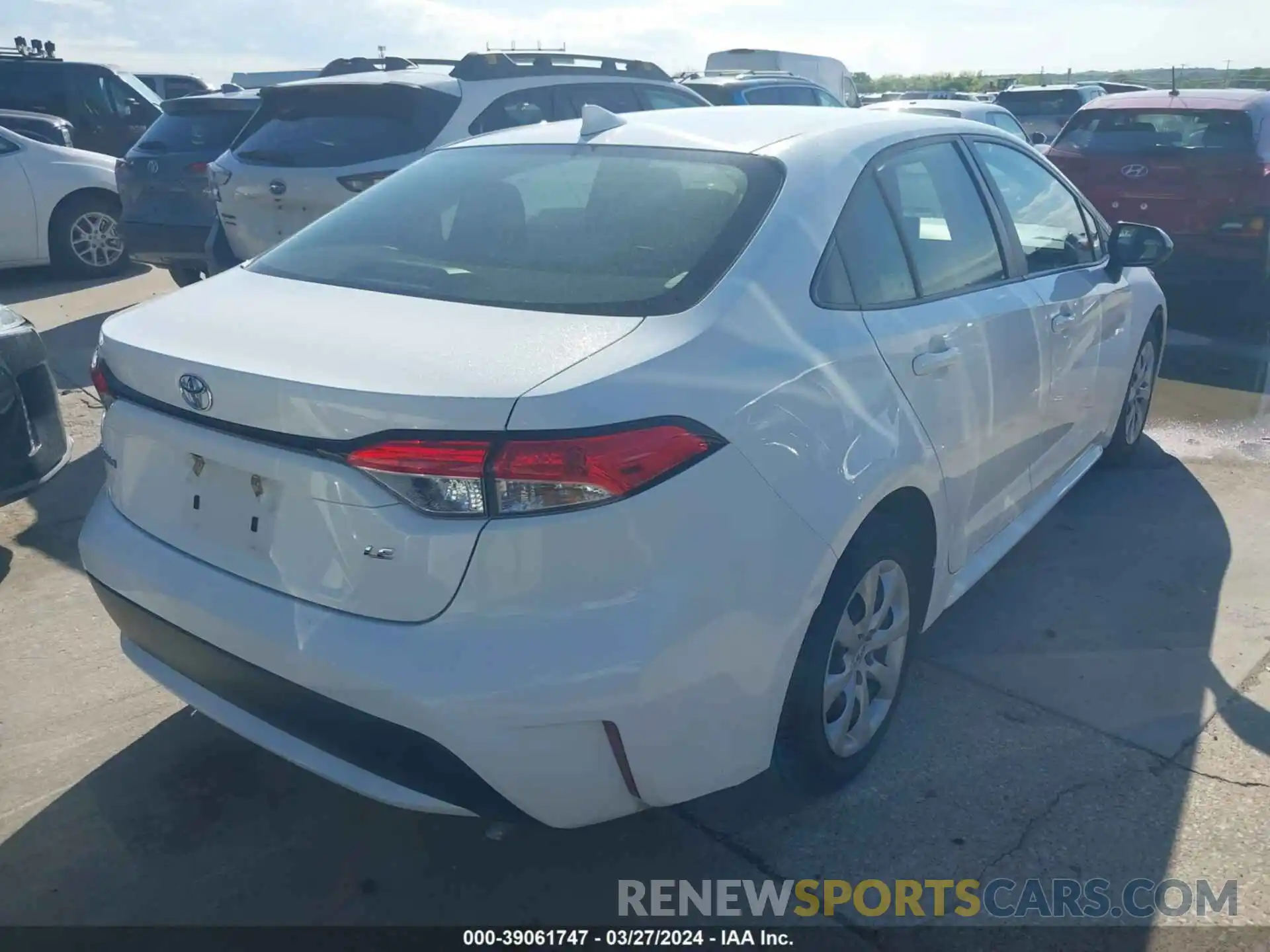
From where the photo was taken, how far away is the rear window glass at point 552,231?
2516 millimetres

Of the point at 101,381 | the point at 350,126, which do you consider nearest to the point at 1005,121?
the point at 350,126

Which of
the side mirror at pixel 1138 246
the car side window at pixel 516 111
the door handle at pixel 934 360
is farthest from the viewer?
the car side window at pixel 516 111

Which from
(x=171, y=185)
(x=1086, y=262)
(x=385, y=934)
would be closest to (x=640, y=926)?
(x=385, y=934)

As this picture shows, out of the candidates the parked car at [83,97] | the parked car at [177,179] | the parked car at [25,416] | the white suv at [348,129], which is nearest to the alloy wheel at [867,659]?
the parked car at [25,416]

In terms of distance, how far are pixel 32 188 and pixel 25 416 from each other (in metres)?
6.41

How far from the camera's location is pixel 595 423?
2.02 m

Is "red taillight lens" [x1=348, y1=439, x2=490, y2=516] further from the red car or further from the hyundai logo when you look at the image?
the red car

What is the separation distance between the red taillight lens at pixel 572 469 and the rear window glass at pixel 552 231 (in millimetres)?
425

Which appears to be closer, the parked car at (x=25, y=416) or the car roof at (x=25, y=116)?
the parked car at (x=25, y=416)

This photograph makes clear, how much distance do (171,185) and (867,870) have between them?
288 inches

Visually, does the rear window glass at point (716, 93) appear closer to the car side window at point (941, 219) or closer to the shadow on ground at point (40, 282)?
the shadow on ground at point (40, 282)

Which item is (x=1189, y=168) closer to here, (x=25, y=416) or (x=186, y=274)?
(x=25, y=416)

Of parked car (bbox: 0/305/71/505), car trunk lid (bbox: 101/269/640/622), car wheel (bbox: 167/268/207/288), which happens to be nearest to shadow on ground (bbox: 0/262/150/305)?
car wheel (bbox: 167/268/207/288)

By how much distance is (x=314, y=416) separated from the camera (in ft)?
6.92
